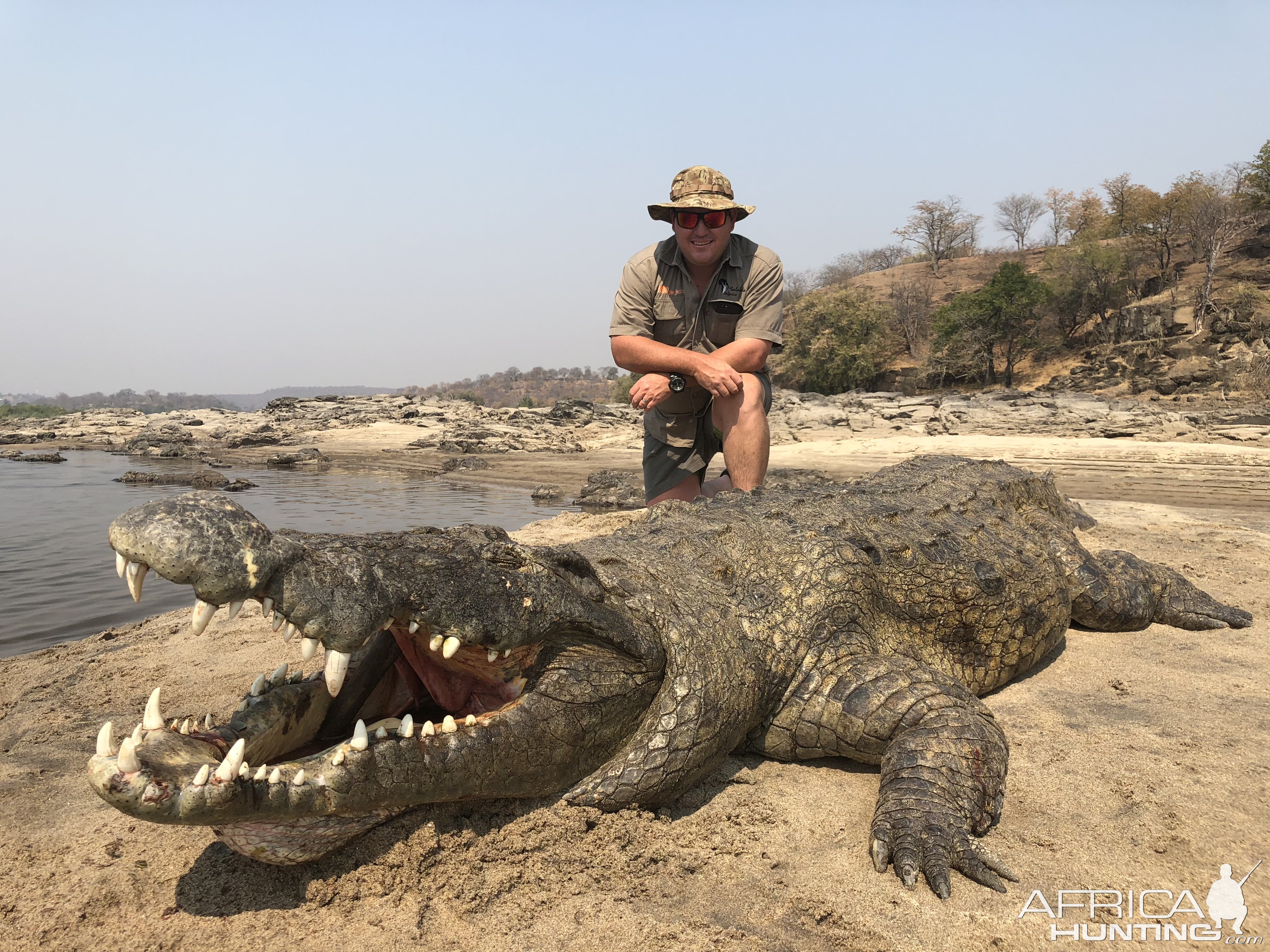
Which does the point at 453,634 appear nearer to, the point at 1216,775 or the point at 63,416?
the point at 1216,775

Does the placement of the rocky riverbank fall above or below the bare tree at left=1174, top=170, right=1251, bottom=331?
below

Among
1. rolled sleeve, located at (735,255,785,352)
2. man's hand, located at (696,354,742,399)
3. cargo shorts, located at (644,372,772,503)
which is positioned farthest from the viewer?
cargo shorts, located at (644,372,772,503)

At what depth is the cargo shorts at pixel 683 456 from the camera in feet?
19.1

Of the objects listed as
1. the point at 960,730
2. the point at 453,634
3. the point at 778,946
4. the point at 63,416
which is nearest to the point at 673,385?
the point at 960,730

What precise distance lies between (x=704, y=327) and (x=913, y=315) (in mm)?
41020

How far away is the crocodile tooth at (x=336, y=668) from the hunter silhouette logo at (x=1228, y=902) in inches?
93.3

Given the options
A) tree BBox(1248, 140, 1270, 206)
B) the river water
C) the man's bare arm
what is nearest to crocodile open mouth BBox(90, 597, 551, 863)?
the river water

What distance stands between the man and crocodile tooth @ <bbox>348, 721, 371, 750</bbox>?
309 cm

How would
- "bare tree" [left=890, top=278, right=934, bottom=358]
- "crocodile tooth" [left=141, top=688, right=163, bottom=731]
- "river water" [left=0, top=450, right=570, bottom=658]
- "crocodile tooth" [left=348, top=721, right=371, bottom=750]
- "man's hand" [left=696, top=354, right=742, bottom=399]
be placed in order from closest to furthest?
1. "crocodile tooth" [left=141, top=688, right=163, bottom=731]
2. "crocodile tooth" [left=348, top=721, right=371, bottom=750]
3. "man's hand" [left=696, top=354, right=742, bottom=399]
4. "river water" [left=0, top=450, right=570, bottom=658]
5. "bare tree" [left=890, top=278, right=934, bottom=358]

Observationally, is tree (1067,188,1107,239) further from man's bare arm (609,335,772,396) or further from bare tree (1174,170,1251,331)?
man's bare arm (609,335,772,396)

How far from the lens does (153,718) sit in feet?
5.93

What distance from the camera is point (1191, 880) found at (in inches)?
85.3

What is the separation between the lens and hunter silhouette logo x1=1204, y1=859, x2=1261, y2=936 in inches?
78.7

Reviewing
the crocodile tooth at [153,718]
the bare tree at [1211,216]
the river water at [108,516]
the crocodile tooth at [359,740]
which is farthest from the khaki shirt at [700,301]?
the bare tree at [1211,216]
